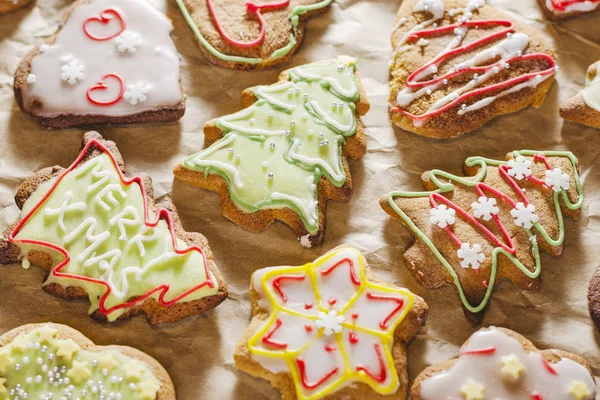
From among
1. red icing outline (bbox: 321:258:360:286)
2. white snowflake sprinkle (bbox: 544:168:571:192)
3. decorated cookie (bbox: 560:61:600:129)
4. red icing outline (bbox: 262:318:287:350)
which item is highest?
decorated cookie (bbox: 560:61:600:129)

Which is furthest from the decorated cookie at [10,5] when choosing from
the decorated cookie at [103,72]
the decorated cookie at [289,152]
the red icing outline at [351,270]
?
the red icing outline at [351,270]

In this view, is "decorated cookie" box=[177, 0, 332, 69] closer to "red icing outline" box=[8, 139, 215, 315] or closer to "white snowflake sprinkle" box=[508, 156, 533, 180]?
"red icing outline" box=[8, 139, 215, 315]

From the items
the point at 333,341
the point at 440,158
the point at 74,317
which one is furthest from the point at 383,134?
the point at 74,317

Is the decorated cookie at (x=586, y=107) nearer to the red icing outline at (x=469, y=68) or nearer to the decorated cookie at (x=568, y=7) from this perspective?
the red icing outline at (x=469, y=68)

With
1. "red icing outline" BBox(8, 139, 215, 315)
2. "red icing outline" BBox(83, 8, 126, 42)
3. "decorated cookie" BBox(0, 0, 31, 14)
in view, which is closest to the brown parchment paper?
"decorated cookie" BBox(0, 0, 31, 14)

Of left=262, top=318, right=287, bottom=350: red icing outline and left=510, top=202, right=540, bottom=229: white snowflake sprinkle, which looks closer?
left=262, top=318, right=287, bottom=350: red icing outline

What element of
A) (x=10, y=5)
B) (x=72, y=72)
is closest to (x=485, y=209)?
(x=72, y=72)

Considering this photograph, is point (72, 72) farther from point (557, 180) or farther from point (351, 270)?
point (557, 180)
